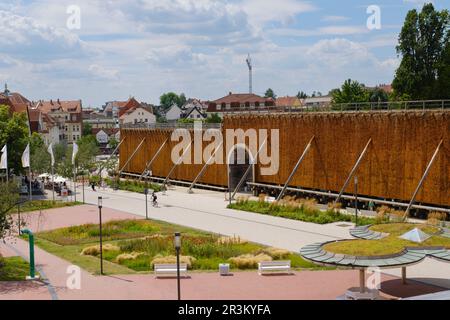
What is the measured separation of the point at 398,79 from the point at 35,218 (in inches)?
1488

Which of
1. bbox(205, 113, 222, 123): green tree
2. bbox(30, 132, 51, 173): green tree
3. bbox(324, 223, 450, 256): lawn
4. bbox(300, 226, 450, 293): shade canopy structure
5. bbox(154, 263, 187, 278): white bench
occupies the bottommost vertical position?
bbox(154, 263, 187, 278): white bench

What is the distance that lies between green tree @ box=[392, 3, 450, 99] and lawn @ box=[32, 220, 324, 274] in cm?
3420

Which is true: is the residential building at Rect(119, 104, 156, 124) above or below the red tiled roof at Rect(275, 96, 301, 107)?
below

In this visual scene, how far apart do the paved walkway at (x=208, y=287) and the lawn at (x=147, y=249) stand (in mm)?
1252

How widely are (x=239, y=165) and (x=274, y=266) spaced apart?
28218 millimetres

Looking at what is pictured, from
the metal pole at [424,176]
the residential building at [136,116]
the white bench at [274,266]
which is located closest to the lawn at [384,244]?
the white bench at [274,266]

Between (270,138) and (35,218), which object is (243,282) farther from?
(270,138)

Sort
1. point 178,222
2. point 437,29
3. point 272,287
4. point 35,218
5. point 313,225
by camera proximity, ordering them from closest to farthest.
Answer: point 272,287 < point 313,225 < point 178,222 < point 35,218 < point 437,29

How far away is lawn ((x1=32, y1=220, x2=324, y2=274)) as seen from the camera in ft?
84.7

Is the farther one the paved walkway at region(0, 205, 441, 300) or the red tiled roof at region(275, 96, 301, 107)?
the red tiled roof at region(275, 96, 301, 107)

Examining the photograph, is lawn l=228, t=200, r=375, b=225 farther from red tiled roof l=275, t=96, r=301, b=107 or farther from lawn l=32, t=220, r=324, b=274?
red tiled roof l=275, t=96, r=301, b=107

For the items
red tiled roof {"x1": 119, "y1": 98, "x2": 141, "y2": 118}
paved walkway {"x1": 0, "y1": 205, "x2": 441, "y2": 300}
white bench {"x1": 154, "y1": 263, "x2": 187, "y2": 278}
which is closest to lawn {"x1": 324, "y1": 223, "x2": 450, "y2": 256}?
paved walkway {"x1": 0, "y1": 205, "x2": 441, "y2": 300}

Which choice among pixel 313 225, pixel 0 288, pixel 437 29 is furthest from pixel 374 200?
pixel 437 29

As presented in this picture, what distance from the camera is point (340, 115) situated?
4247cm
